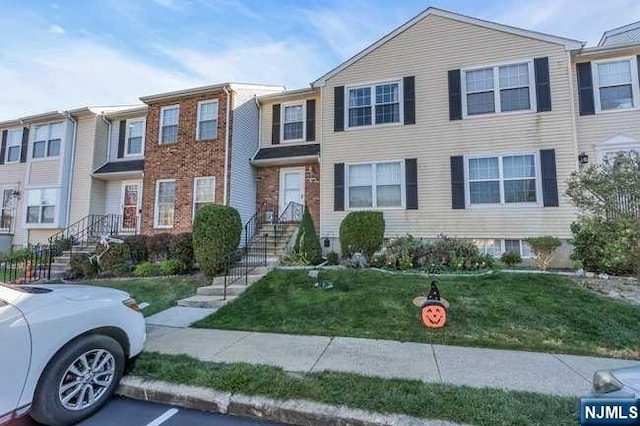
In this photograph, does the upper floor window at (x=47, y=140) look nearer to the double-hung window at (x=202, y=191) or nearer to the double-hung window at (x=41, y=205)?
the double-hung window at (x=41, y=205)

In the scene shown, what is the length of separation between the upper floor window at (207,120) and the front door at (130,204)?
426cm

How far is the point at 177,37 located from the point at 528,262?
13.0 metres

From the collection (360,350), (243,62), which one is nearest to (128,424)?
(360,350)

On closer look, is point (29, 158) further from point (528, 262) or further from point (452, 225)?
point (528, 262)

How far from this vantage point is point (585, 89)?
10.4m

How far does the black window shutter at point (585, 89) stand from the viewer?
1039 centimetres

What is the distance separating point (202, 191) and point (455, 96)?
30.8 feet

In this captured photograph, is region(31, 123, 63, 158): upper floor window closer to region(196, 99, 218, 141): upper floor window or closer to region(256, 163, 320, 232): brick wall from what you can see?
region(196, 99, 218, 141): upper floor window

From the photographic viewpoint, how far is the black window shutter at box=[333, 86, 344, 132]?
12.2m

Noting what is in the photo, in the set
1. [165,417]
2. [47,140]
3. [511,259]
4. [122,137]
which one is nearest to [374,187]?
[511,259]

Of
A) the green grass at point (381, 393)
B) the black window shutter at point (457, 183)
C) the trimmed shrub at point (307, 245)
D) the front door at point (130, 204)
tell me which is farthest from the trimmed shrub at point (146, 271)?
the black window shutter at point (457, 183)

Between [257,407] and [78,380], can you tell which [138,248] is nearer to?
[78,380]

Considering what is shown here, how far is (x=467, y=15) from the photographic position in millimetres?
11180

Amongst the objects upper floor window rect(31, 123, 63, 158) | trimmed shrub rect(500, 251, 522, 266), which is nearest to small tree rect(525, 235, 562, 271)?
trimmed shrub rect(500, 251, 522, 266)
